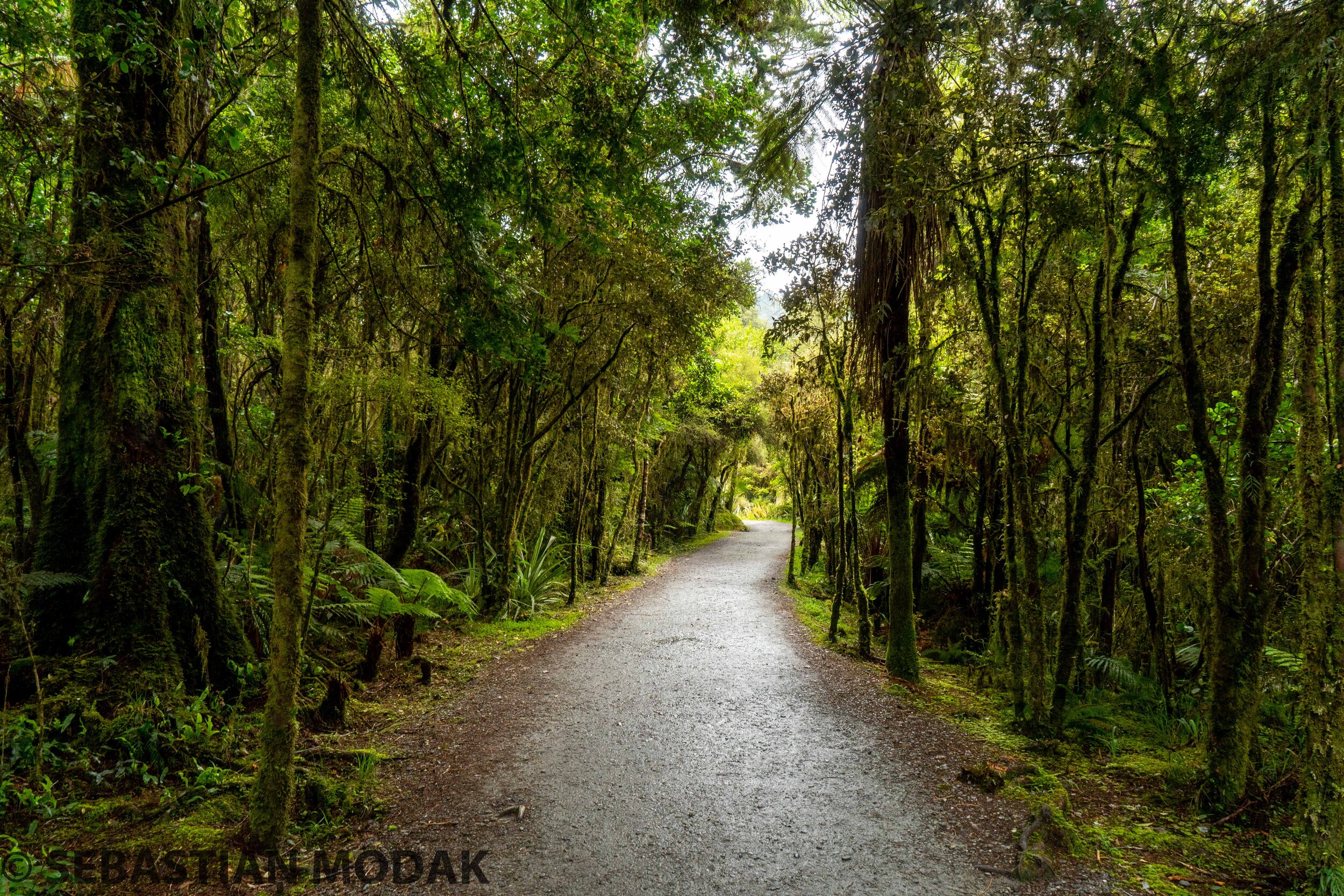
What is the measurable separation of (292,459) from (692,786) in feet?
11.3

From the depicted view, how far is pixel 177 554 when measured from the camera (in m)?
4.50

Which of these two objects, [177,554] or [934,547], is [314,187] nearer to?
[177,554]

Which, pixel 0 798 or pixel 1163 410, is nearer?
Answer: pixel 0 798

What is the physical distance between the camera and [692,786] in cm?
425

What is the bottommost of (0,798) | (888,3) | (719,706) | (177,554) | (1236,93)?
(719,706)

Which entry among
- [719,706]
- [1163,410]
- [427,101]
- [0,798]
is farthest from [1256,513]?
[0,798]

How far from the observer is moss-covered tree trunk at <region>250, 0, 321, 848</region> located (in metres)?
3.26

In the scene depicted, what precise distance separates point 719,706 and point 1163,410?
5.95 m

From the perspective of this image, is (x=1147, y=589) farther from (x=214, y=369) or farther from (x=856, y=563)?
(x=214, y=369)

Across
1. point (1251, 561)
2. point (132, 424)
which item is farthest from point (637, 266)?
point (1251, 561)

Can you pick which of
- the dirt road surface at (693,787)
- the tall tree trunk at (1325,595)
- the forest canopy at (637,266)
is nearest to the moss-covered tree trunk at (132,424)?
the forest canopy at (637,266)

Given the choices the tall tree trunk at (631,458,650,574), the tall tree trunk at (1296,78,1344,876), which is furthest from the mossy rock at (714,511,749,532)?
A: the tall tree trunk at (1296,78,1344,876)

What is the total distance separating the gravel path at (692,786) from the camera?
3.24 metres

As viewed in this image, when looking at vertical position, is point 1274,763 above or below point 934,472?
below
